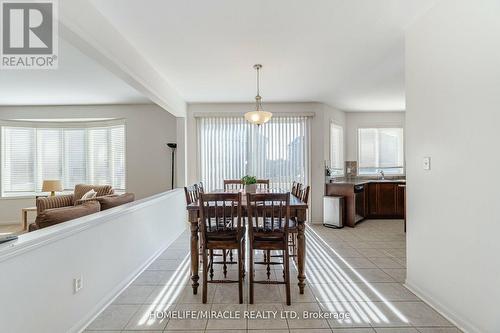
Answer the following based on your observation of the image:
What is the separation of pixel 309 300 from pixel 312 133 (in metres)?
3.73

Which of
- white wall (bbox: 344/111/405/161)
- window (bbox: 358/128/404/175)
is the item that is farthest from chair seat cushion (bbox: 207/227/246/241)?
window (bbox: 358/128/404/175)

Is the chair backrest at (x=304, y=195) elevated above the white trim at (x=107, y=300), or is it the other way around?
the chair backrest at (x=304, y=195)

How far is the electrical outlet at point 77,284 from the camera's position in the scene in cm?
195

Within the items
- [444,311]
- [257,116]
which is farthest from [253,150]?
[444,311]

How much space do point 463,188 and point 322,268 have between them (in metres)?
1.79

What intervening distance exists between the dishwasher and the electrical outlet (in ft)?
15.4

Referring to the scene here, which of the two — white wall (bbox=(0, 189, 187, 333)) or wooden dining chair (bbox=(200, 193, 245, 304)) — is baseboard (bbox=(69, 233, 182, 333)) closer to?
white wall (bbox=(0, 189, 187, 333))

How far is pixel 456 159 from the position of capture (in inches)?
78.6

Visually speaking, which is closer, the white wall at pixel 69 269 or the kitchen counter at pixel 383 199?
the white wall at pixel 69 269

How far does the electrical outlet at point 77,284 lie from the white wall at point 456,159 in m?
2.95

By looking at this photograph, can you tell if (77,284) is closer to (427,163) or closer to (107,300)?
(107,300)

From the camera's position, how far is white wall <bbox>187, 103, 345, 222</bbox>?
17.8ft

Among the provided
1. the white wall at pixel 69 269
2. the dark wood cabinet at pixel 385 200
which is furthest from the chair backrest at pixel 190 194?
the dark wood cabinet at pixel 385 200

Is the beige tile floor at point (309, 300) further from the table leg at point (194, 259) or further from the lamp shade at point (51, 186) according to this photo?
the lamp shade at point (51, 186)
